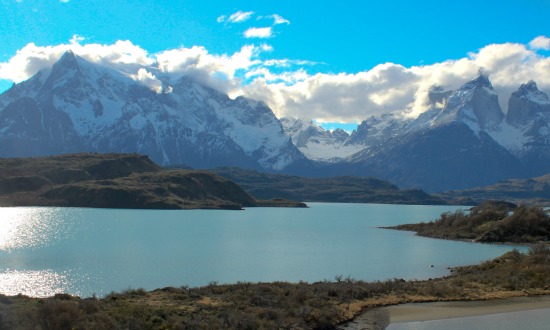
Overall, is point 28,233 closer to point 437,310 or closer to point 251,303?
point 251,303

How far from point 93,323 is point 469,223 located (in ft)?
393

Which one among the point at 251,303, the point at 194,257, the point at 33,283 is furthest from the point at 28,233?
the point at 251,303

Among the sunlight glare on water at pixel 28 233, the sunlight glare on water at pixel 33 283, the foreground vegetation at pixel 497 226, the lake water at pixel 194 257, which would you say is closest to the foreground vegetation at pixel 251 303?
the lake water at pixel 194 257

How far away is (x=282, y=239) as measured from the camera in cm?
11100

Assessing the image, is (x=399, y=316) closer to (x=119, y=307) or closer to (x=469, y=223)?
(x=119, y=307)

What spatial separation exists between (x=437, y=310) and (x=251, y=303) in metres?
14.2

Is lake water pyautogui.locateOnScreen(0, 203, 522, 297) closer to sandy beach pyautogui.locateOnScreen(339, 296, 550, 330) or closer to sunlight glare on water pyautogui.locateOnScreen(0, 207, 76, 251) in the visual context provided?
sunlight glare on water pyautogui.locateOnScreen(0, 207, 76, 251)

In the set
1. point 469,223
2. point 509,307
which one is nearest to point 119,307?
point 509,307

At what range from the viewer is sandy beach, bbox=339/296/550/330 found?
1527 inches

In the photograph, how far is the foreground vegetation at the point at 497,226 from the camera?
11877cm

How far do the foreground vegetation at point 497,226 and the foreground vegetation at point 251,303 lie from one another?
207 feet

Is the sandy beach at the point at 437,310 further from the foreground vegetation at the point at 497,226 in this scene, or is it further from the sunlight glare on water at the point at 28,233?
the foreground vegetation at the point at 497,226

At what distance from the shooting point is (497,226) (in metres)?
122

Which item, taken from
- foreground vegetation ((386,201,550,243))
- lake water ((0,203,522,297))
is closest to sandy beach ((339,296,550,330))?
lake water ((0,203,522,297))
